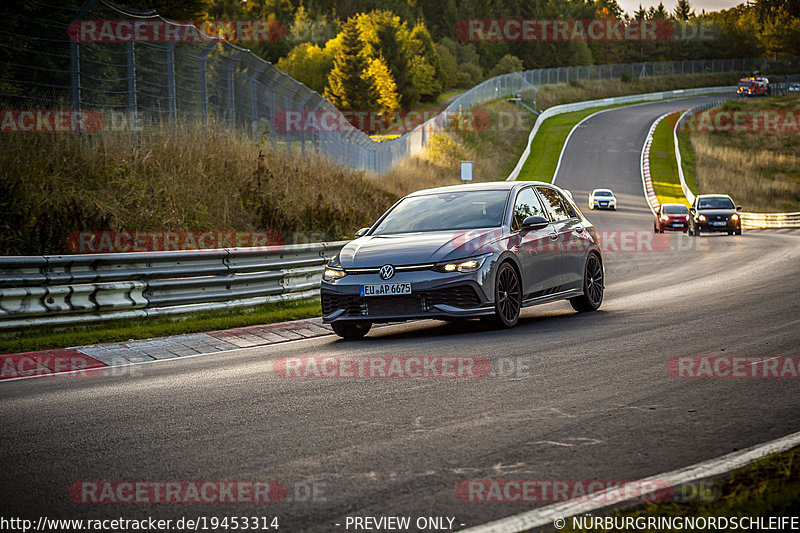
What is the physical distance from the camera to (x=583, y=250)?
12.7m

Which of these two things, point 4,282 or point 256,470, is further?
point 4,282

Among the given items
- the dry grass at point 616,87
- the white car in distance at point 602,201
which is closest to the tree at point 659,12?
the dry grass at point 616,87

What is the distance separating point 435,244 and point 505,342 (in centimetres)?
158

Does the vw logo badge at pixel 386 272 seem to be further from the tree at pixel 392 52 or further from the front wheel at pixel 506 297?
the tree at pixel 392 52

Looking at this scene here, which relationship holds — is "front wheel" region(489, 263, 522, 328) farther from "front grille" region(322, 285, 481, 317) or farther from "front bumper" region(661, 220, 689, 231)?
"front bumper" region(661, 220, 689, 231)

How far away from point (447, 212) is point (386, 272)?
67.3 inches

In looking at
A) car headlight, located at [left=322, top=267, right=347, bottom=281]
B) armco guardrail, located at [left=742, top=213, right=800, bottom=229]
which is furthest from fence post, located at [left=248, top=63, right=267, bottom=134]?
armco guardrail, located at [left=742, top=213, right=800, bottom=229]

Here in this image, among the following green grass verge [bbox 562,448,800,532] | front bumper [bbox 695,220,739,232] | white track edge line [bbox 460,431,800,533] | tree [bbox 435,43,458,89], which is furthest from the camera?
tree [bbox 435,43,458,89]

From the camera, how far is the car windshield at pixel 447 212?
1134 centimetres

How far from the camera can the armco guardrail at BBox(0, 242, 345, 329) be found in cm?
1097

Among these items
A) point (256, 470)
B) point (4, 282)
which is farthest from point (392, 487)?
point (4, 282)

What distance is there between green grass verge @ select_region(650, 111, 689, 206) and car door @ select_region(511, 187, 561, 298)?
41.5m

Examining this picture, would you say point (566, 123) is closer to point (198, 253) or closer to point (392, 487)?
point (198, 253)

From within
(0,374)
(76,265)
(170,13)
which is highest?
(170,13)
